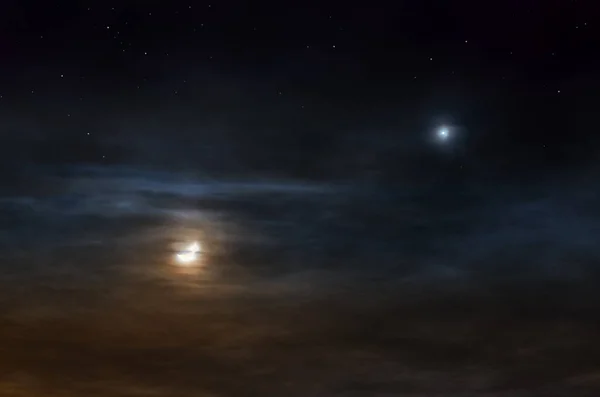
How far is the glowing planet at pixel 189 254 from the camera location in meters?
5.15

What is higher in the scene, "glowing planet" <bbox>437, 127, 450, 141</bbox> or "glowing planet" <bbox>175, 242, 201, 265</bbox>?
"glowing planet" <bbox>437, 127, 450, 141</bbox>

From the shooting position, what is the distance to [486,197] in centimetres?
600

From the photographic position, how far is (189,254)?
527 cm

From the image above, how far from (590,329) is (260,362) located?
5.47 ft

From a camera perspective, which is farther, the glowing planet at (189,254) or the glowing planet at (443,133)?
the glowing planet at (443,133)

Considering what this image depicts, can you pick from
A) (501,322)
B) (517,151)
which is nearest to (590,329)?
(501,322)

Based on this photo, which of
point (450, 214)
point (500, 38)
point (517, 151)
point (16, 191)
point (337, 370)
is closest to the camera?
point (337, 370)

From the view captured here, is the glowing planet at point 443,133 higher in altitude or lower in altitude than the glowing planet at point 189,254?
higher

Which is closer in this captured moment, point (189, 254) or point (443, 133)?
point (189, 254)

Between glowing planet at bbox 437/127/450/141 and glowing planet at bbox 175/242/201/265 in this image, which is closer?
glowing planet at bbox 175/242/201/265

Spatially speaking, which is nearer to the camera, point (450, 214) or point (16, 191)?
point (450, 214)

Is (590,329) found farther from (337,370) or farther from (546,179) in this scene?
(546,179)

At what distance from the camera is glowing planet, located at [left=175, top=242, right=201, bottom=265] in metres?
5.15

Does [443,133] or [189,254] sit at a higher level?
[443,133]
